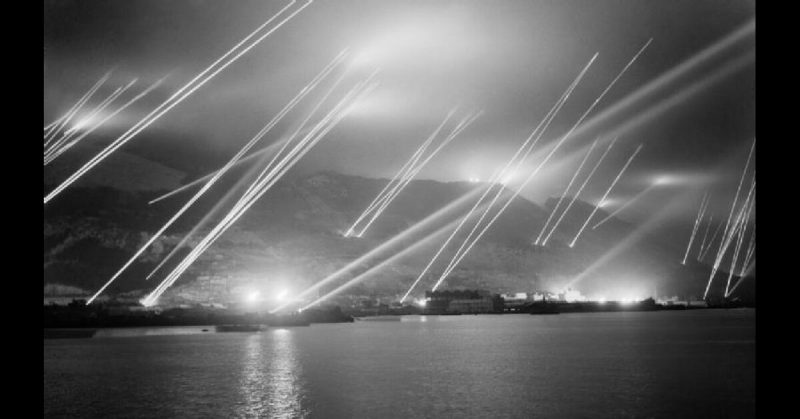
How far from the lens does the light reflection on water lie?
90.5 ft

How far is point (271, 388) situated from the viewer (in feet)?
118

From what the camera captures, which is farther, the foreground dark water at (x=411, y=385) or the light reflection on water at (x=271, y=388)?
the foreground dark water at (x=411, y=385)

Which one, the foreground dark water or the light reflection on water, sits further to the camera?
the foreground dark water

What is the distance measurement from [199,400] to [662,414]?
20976 millimetres

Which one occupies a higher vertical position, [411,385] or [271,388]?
[271,388]

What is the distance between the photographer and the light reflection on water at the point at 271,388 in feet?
90.5

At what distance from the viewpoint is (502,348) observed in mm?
68062

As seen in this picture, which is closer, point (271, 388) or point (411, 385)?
point (271, 388)
